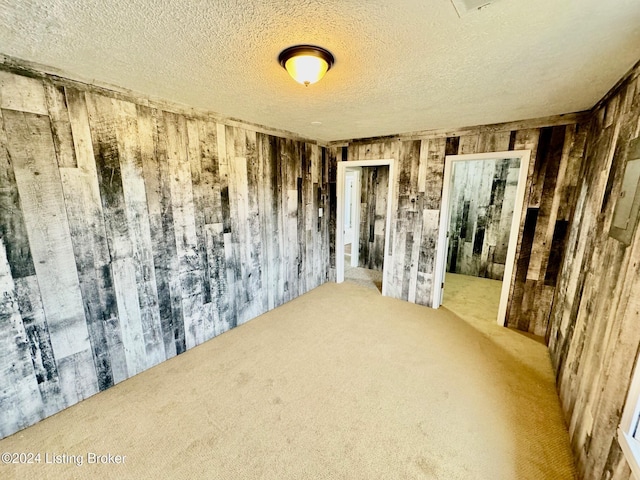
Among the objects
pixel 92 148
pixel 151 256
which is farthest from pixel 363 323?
pixel 92 148

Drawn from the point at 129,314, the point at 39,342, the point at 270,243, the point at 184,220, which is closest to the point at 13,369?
the point at 39,342

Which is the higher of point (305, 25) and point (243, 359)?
point (305, 25)

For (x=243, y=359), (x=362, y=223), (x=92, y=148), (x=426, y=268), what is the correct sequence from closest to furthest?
1. (x=92, y=148)
2. (x=243, y=359)
3. (x=426, y=268)
4. (x=362, y=223)

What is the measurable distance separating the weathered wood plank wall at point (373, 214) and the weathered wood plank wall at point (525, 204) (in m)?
1.21

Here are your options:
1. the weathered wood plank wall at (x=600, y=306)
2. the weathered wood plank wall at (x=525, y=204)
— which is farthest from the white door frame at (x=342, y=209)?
the weathered wood plank wall at (x=600, y=306)

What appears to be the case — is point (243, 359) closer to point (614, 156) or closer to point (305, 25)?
point (305, 25)

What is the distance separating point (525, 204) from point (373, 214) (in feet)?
8.46

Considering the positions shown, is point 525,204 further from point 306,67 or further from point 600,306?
point 306,67

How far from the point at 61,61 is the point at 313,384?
111 inches

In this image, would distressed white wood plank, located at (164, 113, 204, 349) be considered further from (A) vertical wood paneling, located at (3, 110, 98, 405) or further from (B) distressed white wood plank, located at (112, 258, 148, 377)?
(A) vertical wood paneling, located at (3, 110, 98, 405)

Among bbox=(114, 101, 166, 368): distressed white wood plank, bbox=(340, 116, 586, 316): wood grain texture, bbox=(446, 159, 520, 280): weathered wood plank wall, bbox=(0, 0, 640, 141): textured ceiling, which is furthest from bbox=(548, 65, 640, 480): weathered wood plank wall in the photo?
bbox=(114, 101, 166, 368): distressed white wood plank

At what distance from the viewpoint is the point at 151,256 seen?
224 cm

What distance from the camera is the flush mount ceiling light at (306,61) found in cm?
136

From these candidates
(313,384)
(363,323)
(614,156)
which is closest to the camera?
(614,156)
